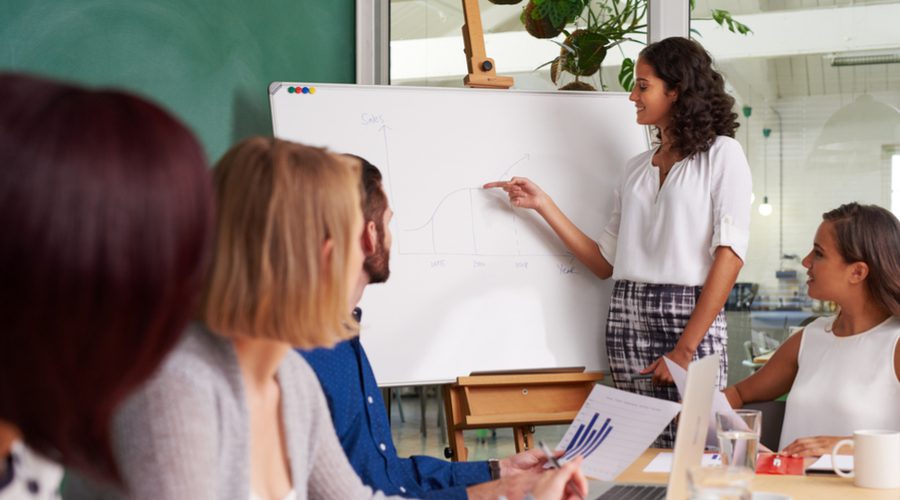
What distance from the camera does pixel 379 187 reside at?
2191 millimetres

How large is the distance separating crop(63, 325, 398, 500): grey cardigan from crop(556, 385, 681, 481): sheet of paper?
1.78 feet

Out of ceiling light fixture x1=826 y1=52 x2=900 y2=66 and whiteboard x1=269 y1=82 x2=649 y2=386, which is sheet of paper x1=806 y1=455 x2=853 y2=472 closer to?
whiteboard x1=269 y1=82 x2=649 y2=386

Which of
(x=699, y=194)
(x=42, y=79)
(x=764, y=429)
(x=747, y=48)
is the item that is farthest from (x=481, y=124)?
(x=42, y=79)

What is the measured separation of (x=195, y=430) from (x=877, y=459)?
121 centimetres

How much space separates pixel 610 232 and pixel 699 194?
366mm

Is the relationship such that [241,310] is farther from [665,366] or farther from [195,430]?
[665,366]

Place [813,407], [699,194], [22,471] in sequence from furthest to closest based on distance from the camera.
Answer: [699,194] < [813,407] < [22,471]

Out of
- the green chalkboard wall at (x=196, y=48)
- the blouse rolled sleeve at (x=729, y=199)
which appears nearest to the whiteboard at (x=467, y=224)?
the green chalkboard wall at (x=196, y=48)

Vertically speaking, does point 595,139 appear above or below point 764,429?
above

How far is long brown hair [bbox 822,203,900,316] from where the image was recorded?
7.90 feet

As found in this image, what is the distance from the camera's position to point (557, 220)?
315cm

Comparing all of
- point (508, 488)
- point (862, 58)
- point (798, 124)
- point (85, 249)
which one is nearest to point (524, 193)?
point (798, 124)

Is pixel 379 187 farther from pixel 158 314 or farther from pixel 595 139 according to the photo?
pixel 158 314

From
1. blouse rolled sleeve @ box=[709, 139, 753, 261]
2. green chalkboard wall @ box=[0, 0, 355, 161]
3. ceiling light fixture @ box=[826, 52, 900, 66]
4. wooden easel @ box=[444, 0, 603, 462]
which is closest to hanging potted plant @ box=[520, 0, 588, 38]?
green chalkboard wall @ box=[0, 0, 355, 161]
